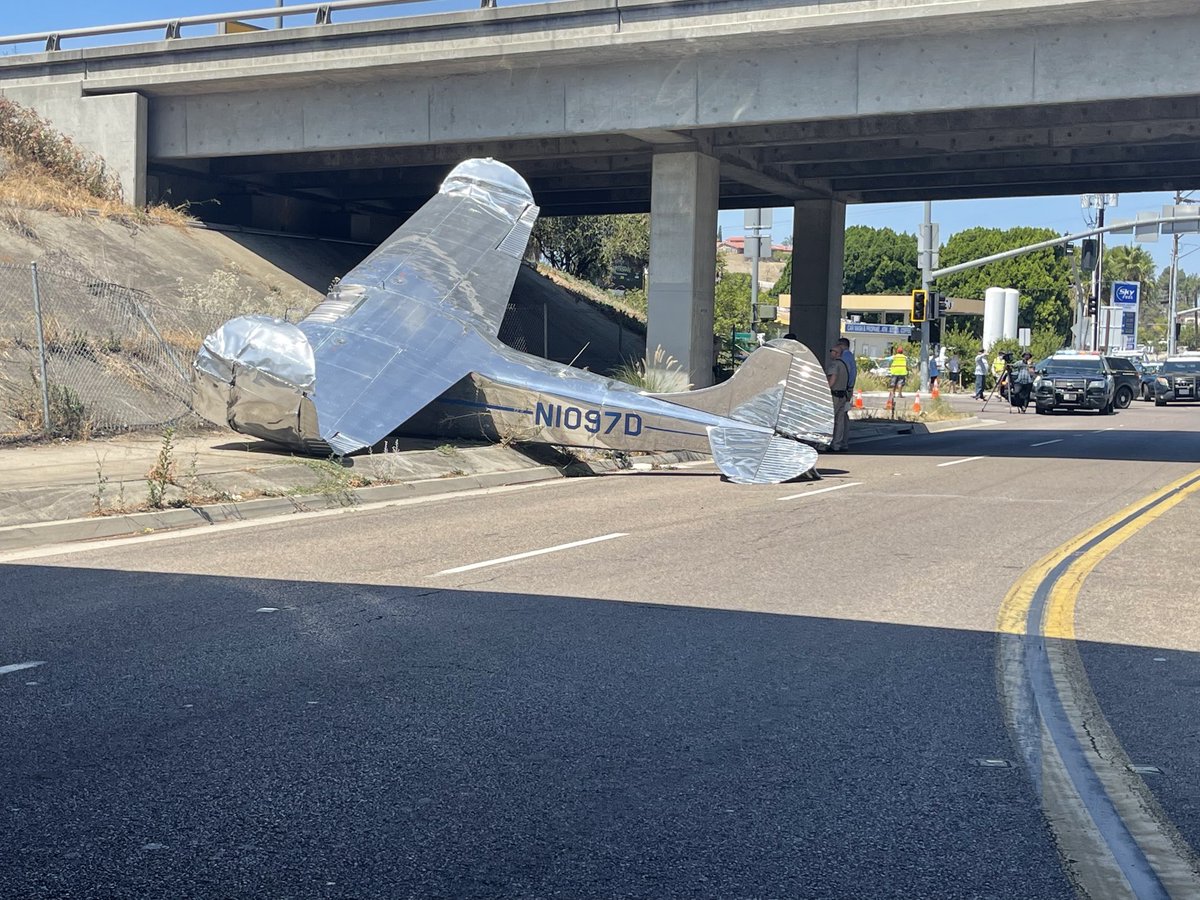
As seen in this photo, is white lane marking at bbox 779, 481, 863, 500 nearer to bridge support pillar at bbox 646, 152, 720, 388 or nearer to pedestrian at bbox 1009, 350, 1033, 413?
bridge support pillar at bbox 646, 152, 720, 388

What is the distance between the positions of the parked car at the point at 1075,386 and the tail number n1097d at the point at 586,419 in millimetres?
27469

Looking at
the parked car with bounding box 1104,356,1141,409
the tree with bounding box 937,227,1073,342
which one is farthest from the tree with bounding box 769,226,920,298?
the parked car with bounding box 1104,356,1141,409

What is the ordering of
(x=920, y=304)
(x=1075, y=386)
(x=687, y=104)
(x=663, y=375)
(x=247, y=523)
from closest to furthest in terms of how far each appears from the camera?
1. (x=247, y=523)
2. (x=687, y=104)
3. (x=663, y=375)
4. (x=920, y=304)
5. (x=1075, y=386)

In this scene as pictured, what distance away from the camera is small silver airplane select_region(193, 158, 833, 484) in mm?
15086

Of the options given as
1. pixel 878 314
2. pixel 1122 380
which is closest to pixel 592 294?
pixel 1122 380

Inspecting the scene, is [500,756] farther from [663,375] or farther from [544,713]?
[663,375]

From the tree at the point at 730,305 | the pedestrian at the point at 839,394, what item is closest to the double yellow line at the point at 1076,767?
the pedestrian at the point at 839,394

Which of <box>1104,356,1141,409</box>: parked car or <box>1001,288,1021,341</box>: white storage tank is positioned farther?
<box>1001,288,1021,341</box>: white storage tank

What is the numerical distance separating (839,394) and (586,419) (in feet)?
27.0

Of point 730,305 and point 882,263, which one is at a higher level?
point 882,263

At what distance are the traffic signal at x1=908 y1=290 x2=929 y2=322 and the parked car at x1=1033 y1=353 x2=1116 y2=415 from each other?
22.0ft

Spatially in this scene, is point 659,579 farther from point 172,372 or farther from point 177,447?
point 172,372

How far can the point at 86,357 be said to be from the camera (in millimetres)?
19156

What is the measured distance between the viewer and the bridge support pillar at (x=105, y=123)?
2691 cm
